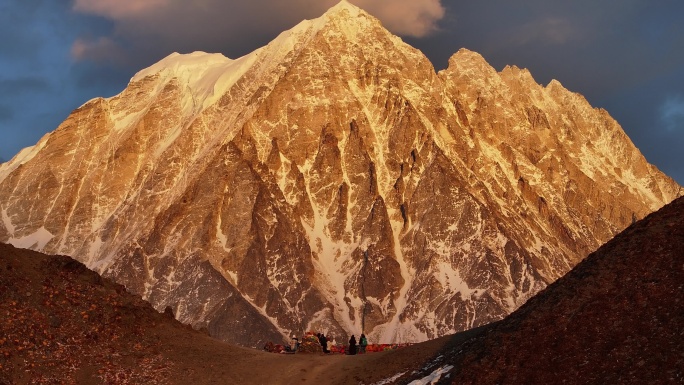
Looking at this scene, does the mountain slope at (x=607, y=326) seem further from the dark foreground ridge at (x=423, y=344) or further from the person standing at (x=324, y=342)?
the person standing at (x=324, y=342)

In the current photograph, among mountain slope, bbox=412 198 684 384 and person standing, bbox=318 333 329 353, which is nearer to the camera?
mountain slope, bbox=412 198 684 384

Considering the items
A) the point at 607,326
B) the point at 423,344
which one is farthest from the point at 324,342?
the point at 607,326

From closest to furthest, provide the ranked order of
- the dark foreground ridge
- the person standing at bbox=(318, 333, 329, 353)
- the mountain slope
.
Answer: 1. the mountain slope
2. the dark foreground ridge
3. the person standing at bbox=(318, 333, 329, 353)

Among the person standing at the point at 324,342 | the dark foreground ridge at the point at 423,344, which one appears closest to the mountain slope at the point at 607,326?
the dark foreground ridge at the point at 423,344

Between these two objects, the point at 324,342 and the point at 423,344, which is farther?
the point at 324,342

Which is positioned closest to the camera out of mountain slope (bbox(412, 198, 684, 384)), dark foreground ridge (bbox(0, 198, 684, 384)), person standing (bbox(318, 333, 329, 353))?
mountain slope (bbox(412, 198, 684, 384))

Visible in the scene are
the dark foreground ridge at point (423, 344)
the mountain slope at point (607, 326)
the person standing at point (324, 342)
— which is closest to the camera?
the mountain slope at point (607, 326)

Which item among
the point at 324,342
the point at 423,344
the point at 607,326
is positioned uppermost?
the point at 324,342

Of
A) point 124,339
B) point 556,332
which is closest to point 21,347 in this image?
point 124,339

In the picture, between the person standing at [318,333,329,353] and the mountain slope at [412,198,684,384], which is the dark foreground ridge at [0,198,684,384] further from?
the person standing at [318,333,329,353]

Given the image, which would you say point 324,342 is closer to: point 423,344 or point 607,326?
point 423,344

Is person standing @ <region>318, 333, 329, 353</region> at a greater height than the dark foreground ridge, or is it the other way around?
person standing @ <region>318, 333, 329, 353</region>

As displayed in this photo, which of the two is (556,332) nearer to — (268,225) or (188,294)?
(188,294)

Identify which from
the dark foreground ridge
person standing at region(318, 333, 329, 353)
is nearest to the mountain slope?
the dark foreground ridge
